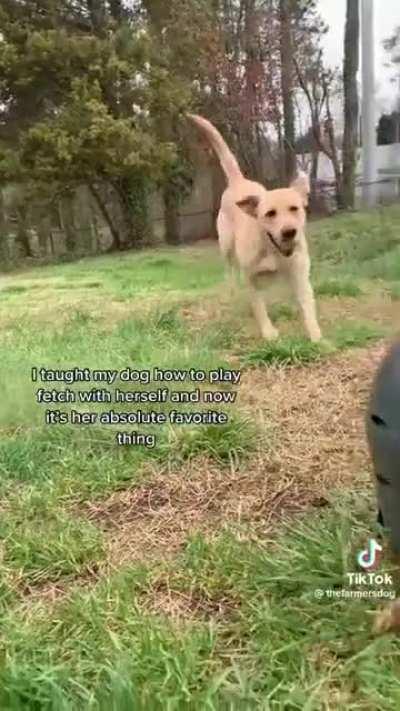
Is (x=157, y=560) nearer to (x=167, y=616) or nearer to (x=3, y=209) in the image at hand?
(x=167, y=616)

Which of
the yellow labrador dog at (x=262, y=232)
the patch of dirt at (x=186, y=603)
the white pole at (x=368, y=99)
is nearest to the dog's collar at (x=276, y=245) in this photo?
the yellow labrador dog at (x=262, y=232)

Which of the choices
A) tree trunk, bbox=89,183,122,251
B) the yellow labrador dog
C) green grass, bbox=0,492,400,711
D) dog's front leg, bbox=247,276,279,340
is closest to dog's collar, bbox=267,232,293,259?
the yellow labrador dog

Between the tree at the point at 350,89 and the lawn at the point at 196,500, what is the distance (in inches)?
4.9

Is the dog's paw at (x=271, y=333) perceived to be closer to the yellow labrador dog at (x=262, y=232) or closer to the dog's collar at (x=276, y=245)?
the yellow labrador dog at (x=262, y=232)

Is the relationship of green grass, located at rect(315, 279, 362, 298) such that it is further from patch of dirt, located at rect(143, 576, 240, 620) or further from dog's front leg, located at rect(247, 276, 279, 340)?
patch of dirt, located at rect(143, 576, 240, 620)

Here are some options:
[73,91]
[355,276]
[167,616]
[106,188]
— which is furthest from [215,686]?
[73,91]

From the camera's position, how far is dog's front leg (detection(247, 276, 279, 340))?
1748 millimetres

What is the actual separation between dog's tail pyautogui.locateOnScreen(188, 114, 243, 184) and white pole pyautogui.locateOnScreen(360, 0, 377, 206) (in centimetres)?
29

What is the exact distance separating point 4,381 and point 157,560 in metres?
0.67

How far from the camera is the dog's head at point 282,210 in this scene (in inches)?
63.7

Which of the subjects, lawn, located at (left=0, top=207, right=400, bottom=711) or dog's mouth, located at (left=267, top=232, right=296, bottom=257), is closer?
lawn, located at (left=0, top=207, right=400, bottom=711)

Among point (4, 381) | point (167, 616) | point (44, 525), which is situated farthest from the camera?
point (4, 381)

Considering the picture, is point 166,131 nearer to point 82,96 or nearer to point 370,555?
point 82,96

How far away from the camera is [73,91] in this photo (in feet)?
5.77
